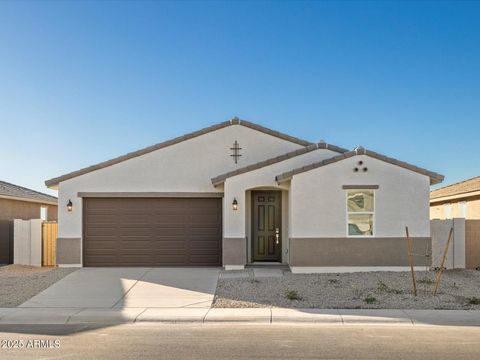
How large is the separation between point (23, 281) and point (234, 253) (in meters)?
5.87

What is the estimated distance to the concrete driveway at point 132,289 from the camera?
33.4 feet

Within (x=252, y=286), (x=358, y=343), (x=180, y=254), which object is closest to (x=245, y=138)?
(x=180, y=254)

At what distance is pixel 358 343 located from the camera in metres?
7.22

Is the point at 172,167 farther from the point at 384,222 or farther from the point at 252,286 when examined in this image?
the point at 384,222

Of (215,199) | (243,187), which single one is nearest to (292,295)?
(243,187)

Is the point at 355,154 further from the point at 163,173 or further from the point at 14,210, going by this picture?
the point at 14,210

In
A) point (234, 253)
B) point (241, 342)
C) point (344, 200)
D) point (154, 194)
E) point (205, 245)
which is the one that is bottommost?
point (241, 342)

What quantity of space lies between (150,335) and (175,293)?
3453 mm

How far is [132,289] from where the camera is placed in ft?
38.0

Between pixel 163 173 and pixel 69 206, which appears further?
pixel 163 173

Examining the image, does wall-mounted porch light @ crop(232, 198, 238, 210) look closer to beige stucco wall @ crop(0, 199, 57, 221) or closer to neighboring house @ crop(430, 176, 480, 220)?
neighboring house @ crop(430, 176, 480, 220)

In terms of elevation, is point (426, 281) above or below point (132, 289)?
→ above

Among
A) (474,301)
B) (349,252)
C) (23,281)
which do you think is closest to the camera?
(474,301)

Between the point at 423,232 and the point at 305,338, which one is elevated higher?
the point at 423,232
